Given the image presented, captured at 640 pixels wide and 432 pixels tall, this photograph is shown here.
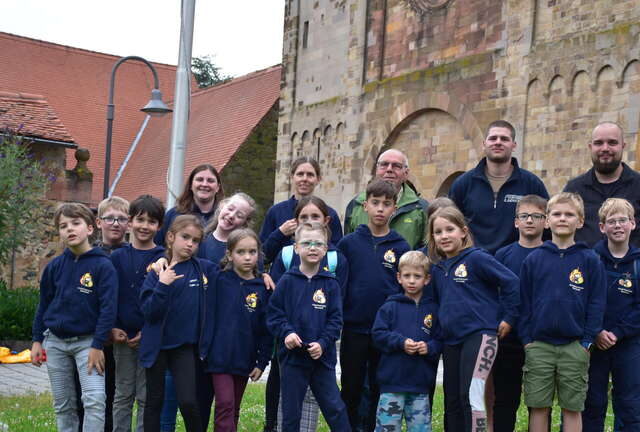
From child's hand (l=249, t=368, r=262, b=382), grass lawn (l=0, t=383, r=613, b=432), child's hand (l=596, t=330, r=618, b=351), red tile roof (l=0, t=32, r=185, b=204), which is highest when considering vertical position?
red tile roof (l=0, t=32, r=185, b=204)

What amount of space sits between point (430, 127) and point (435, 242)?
12.1 meters

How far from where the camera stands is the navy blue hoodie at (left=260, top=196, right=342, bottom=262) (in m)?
6.68

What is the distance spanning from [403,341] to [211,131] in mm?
25738

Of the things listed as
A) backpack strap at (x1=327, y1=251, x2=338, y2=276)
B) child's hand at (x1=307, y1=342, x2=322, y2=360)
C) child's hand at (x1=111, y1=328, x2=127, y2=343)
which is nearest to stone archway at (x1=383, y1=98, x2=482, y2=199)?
backpack strap at (x1=327, y1=251, x2=338, y2=276)

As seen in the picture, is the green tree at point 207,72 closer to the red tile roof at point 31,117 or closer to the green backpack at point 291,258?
the red tile roof at point 31,117

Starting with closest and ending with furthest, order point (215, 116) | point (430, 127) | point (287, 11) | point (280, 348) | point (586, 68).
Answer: point (280, 348) < point (586, 68) < point (430, 127) < point (287, 11) < point (215, 116)

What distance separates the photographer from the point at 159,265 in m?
6.08

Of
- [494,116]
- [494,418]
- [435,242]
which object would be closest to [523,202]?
[435,242]

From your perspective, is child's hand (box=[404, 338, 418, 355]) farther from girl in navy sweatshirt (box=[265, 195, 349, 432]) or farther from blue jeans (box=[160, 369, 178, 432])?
blue jeans (box=[160, 369, 178, 432])

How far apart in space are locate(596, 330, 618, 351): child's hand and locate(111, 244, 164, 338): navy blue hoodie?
9.95ft

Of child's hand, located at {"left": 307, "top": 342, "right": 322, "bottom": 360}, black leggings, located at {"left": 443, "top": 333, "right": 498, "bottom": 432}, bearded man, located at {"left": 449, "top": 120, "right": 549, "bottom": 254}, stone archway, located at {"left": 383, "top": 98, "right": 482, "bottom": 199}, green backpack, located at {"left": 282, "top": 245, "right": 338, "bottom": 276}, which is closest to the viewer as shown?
black leggings, located at {"left": 443, "top": 333, "right": 498, "bottom": 432}

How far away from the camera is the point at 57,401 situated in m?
6.18

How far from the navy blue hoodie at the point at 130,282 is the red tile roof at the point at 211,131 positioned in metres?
21.8

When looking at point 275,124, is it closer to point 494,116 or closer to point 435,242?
point 494,116
